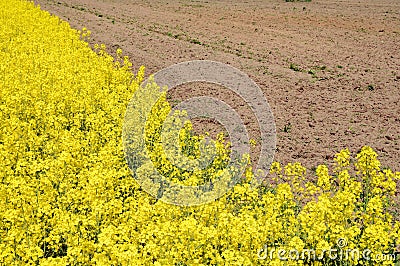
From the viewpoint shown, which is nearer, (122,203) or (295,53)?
(122,203)

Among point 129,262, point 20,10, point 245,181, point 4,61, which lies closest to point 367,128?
point 245,181

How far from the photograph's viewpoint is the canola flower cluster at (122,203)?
5.84 metres

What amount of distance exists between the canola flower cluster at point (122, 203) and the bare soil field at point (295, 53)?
1.49m

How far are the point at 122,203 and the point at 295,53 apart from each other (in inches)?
478

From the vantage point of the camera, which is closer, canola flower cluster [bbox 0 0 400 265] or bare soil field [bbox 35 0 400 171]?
canola flower cluster [bbox 0 0 400 265]

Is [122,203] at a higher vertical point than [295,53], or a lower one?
lower

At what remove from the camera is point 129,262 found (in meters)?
5.33

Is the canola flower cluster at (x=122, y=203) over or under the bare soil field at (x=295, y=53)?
under

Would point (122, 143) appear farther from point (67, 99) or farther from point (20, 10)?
point (20, 10)

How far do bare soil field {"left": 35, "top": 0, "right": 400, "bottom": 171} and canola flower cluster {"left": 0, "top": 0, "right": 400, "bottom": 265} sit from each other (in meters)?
1.49

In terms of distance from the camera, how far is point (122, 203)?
6789 mm

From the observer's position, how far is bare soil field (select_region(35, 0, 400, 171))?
10705 mm

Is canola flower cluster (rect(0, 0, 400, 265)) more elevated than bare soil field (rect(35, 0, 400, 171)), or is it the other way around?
bare soil field (rect(35, 0, 400, 171))

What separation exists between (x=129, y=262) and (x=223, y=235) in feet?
4.83
